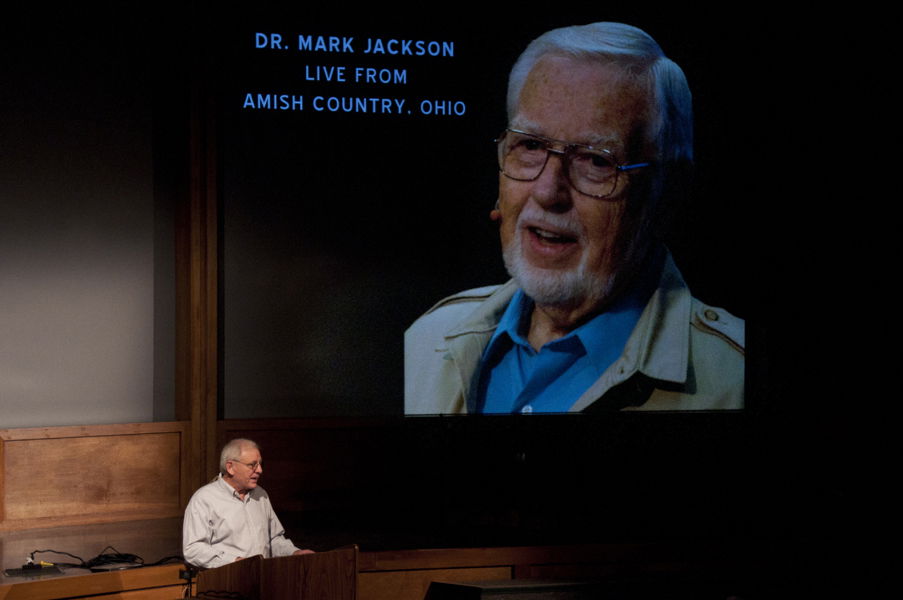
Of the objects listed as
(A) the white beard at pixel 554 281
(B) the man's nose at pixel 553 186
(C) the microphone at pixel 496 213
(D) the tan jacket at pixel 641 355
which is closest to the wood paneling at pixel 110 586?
(D) the tan jacket at pixel 641 355

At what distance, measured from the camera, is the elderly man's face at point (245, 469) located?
5.30m

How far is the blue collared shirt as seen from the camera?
285 inches

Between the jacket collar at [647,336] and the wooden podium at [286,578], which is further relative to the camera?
the jacket collar at [647,336]

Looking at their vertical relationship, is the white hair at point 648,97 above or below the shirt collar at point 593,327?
above

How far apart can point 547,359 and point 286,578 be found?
9.68ft

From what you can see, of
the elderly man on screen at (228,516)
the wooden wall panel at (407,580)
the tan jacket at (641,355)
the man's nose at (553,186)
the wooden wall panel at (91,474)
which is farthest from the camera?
the tan jacket at (641,355)

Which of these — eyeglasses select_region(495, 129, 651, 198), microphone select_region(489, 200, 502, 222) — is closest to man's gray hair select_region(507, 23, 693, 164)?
eyeglasses select_region(495, 129, 651, 198)

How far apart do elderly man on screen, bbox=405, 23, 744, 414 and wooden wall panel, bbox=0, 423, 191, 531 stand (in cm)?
145

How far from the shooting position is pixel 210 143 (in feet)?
23.4

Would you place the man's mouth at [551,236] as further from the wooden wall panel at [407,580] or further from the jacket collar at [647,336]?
the wooden wall panel at [407,580]

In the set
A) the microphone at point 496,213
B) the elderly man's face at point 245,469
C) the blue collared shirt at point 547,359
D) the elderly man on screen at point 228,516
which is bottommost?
the elderly man on screen at point 228,516

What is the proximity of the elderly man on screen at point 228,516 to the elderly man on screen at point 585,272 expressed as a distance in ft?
6.72

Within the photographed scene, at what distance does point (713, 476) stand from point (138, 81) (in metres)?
4.09

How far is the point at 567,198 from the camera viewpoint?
7164mm
